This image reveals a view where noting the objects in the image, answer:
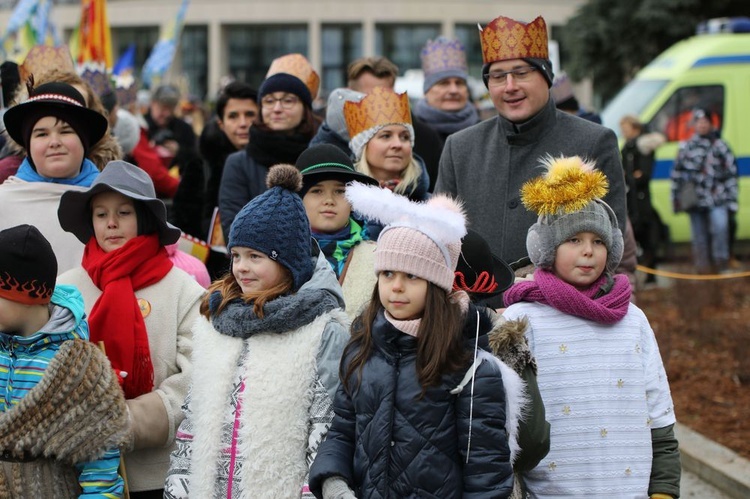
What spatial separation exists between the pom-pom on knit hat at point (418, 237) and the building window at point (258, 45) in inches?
2555

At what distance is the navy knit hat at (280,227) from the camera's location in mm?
3922

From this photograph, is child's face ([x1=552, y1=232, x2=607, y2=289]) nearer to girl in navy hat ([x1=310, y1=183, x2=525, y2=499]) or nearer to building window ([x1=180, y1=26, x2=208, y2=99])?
girl in navy hat ([x1=310, y1=183, x2=525, y2=499])

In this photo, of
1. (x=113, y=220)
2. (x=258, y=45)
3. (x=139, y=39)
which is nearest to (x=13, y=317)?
(x=113, y=220)

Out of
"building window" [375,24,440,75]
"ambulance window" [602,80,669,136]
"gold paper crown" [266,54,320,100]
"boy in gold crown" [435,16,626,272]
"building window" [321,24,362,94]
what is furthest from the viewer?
"building window" [321,24,362,94]

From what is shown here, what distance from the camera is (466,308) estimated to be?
3.61m

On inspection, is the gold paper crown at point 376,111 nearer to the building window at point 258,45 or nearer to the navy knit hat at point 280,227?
the navy knit hat at point 280,227

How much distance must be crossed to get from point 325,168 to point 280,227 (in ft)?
3.40

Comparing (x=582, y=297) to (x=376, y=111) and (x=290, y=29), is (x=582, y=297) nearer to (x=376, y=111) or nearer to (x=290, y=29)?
(x=376, y=111)

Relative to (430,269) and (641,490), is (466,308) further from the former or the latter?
(641,490)

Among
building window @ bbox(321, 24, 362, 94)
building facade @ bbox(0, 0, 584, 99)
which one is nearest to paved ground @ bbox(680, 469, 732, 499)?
building facade @ bbox(0, 0, 584, 99)

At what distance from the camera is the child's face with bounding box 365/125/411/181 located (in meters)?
5.62

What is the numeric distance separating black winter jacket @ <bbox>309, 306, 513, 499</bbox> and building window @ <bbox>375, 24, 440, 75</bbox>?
63298 millimetres

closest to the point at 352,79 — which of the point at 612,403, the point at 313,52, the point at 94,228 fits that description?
the point at 94,228

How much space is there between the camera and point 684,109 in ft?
50.3
